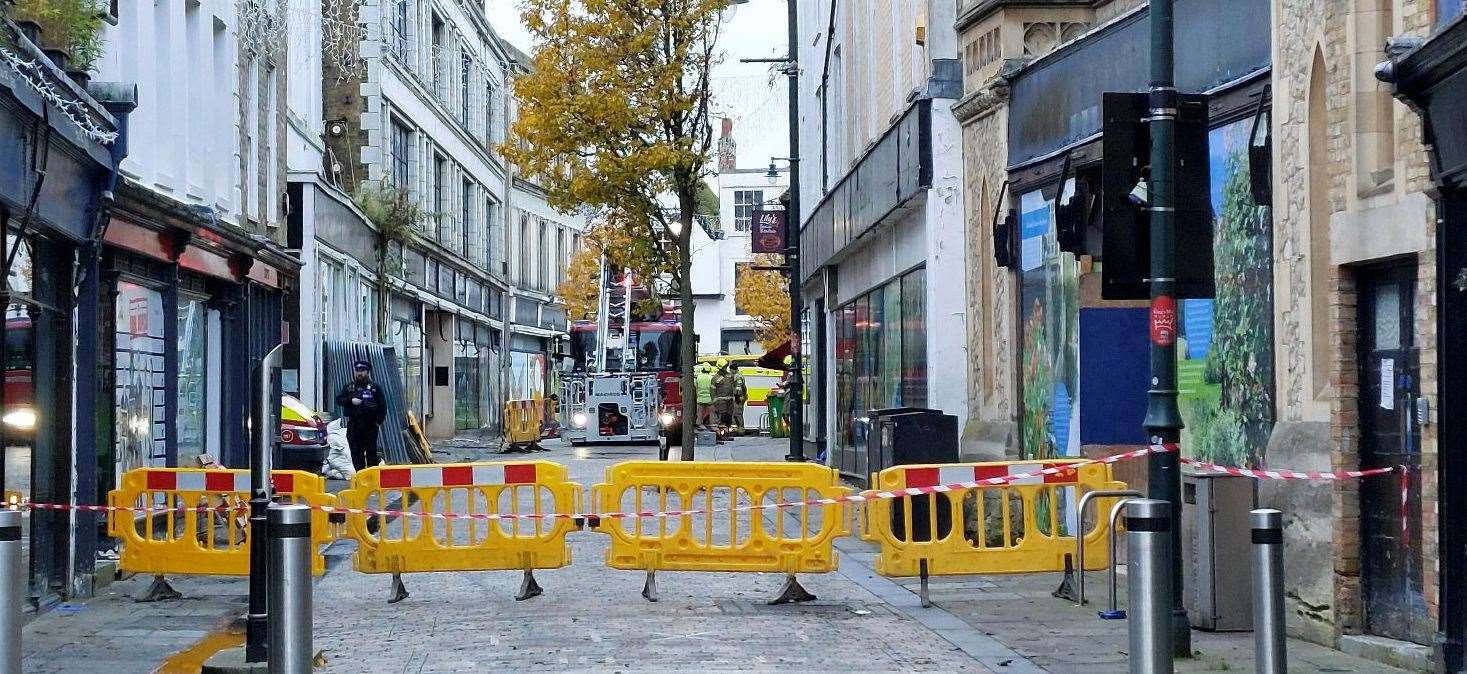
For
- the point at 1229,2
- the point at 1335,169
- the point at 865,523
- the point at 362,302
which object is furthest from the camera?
the point at 362,302

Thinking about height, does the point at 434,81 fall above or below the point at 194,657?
above

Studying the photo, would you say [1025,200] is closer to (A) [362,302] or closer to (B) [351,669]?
(B) [351,669]

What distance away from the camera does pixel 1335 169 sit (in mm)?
10383

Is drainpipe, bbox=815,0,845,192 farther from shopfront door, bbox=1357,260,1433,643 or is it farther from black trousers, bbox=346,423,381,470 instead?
shopfront door, bbox=1357,260,1433,643

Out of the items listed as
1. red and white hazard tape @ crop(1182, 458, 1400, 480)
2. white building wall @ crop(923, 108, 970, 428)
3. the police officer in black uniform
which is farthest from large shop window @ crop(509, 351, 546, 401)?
red and white hazard tape @ crop(1182, 458, 1400, 480)

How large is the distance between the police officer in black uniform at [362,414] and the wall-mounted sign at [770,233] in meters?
11.4

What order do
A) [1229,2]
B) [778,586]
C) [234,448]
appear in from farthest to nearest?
[234,448]
[778,586]
[1229,2]

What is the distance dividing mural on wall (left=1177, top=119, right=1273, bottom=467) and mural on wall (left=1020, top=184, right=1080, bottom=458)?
7.12 feet

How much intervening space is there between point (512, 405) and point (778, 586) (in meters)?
24.3

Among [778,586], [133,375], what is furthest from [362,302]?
[778,586]

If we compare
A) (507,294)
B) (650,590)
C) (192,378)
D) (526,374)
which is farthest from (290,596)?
(526,374)

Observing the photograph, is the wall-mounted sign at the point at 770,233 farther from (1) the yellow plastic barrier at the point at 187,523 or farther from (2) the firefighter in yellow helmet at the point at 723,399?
(1) the yellow plastic barrier at the point at 187,523

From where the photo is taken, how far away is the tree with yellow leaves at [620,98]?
31672 millimetres

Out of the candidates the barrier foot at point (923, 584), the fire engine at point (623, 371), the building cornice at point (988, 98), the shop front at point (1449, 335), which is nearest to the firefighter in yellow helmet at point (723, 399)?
the fire engine at point (623, 371)
